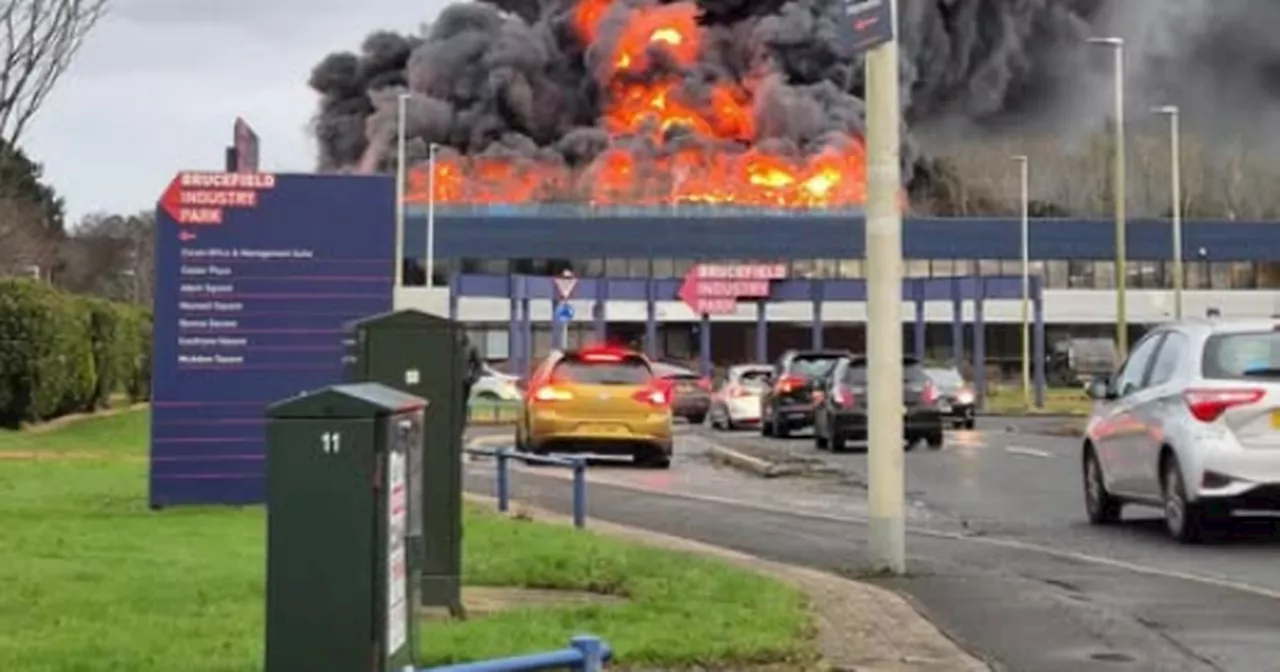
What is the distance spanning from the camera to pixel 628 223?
298 ft

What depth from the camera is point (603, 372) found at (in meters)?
25.0

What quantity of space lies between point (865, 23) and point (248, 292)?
6340mm

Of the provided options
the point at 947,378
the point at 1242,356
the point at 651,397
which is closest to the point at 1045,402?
the point at 947,378

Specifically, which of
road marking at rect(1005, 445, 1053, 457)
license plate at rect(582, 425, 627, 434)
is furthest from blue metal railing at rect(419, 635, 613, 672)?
road marking at rect(1005, 445, 1053, 457)

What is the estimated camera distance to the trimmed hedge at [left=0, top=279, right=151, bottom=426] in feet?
97.9

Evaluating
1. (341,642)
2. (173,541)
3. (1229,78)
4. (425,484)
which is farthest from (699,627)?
(1229,78)

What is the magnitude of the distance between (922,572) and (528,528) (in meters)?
3.20

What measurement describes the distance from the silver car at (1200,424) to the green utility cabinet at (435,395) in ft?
20.1

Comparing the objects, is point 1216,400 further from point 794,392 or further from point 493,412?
point 493,412

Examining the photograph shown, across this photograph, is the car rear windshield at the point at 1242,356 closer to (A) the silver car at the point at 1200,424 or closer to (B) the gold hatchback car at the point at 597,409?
(A) the silver car at the point at 1200,424

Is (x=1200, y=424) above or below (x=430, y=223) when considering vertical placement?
below

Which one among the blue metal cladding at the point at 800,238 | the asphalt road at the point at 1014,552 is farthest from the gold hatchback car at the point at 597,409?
the blue metal cladding at the point at 800,238

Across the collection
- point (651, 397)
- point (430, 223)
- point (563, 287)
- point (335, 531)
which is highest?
point (430, 223)

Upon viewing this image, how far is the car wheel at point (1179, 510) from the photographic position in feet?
46.0
